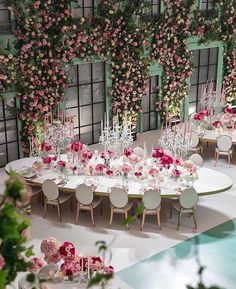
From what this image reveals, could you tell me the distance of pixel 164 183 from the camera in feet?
29.5

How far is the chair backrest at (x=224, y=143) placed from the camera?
11969mm

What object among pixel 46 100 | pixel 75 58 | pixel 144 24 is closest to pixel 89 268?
pixel 46 100

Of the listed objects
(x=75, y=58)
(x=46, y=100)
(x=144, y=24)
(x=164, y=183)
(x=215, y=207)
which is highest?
(x=144, y=24)

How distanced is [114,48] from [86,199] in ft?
19.5

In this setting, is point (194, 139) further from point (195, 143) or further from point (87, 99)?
point (87, 99)

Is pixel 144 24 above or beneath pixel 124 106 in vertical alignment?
above

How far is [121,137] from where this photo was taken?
10.2 meters

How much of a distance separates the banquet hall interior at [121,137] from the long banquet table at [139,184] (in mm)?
23

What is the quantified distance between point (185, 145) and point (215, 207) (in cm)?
143

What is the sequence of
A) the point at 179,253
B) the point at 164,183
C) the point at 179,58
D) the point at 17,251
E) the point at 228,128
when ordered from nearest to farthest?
the point at 17,251 → the point at 179,253 → the point at 164,183 → the point at 228,128 → the point at 179,58

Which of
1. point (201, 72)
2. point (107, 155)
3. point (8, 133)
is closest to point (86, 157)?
point (107, 155)

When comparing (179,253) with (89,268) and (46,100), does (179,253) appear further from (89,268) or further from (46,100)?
(46,100)

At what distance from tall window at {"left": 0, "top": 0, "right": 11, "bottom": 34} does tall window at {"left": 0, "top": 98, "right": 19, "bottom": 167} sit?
1.68 metres

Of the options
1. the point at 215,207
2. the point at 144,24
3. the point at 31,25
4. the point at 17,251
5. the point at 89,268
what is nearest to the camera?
the point at 17,251
